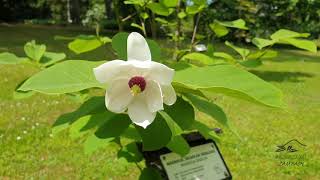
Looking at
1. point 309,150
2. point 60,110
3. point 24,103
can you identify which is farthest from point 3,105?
point 309,150

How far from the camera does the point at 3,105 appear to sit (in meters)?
7.31

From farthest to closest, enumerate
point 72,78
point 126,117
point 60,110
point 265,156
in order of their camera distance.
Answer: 1. point 60,110
2. point 265,156
3. point 126,117
4. point 72,78

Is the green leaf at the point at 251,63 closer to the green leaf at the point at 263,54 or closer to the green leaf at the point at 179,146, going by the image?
the green leaf at the point at 263,54

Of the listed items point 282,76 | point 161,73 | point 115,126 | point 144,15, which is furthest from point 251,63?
point 282,76

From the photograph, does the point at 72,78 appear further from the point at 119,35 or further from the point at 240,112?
the point at 240,112

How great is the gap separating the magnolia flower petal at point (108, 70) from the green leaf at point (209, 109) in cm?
25

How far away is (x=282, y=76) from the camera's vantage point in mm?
13078

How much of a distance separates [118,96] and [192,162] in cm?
81

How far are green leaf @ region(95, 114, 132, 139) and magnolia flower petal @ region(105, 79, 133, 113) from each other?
115mm

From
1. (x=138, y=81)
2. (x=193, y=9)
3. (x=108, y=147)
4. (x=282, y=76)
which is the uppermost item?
(x=138, y=81)

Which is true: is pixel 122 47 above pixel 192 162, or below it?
above

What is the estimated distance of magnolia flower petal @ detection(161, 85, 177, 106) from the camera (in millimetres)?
820

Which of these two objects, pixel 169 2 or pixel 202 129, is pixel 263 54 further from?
pixel 202 129

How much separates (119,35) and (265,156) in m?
4.64
